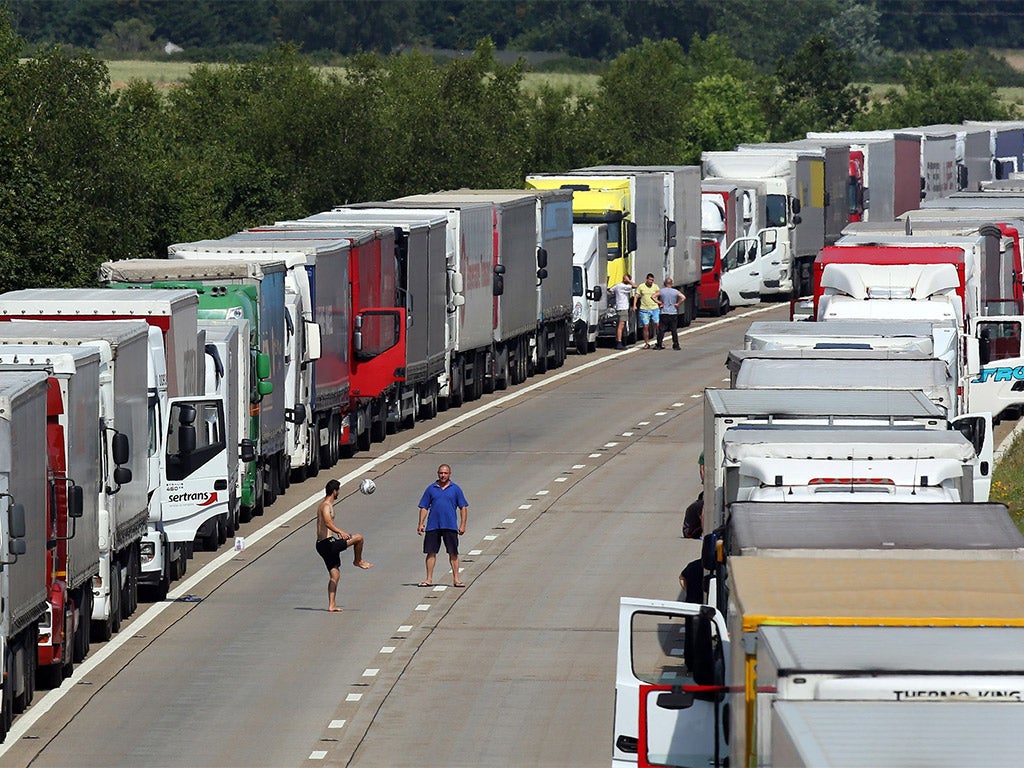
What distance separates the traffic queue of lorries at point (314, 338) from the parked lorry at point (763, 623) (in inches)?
211

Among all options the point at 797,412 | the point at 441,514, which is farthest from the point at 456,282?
the point at 797,412

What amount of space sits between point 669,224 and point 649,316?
316cm

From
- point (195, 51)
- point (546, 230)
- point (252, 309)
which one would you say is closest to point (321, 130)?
point (546, 230)

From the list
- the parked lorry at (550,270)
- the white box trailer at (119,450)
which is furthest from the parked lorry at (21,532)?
the parked lorry at (550,270)

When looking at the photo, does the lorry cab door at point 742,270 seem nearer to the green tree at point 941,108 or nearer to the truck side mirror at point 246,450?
the truck side mirror at point 246,450

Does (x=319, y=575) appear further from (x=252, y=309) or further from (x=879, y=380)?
(x=879, y=380)

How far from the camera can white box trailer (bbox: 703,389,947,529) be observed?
71.5ft

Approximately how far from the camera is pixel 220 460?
2772 centimetres

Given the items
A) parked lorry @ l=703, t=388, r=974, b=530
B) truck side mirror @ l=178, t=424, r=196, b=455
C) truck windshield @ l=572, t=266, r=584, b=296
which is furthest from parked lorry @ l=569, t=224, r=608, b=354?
parked lorry @ l=703, t=388, r=974, b=530

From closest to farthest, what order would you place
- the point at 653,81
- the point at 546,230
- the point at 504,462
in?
the point at 504,462
the point at 546,230
the point at 653,81

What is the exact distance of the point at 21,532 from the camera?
18891 millimetres

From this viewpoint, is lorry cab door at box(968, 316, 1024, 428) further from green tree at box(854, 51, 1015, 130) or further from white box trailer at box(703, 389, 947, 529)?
green tree at box(854, 51, 1015, 130)

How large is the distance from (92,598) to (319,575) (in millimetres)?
5150

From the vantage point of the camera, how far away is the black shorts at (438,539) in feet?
86.0
